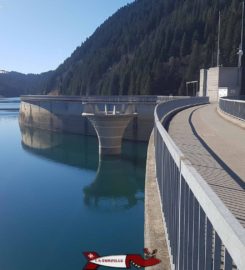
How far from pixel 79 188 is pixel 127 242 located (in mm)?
11760

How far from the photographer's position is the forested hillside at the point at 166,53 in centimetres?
8369

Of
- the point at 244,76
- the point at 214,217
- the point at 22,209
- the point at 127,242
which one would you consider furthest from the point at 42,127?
the point at 214,217

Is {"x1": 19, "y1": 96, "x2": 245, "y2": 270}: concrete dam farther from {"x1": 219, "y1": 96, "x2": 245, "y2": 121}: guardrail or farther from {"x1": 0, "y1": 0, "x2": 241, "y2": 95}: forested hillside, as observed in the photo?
{"x1": 0, "y1": 0, "x2": 241, "y2": 95}: forested hillside

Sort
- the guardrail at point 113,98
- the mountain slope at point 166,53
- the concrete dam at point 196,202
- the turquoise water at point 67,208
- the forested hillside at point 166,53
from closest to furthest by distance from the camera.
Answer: the concrete dam at point 196,202 < the turquoise water at point 67,208 < the guardrail at point 113,98 < the forested hillside at point 166,53 < the mountain slope at point 166,53

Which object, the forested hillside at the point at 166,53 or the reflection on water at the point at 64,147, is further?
the forested hillside at the point at 166,53

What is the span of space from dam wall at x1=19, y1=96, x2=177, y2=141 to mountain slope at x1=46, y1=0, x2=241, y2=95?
83.4 feet

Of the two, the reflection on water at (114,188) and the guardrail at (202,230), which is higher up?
the guardrail at (202,230)

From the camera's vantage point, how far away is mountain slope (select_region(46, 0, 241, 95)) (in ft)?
275

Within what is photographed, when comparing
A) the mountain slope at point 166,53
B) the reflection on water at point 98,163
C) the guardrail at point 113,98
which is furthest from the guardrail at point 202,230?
the mountain slope at point 166,53

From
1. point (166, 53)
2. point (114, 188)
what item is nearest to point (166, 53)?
point (166, 53)

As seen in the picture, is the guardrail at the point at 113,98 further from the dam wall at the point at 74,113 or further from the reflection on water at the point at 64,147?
the reflection on water at the point at 64,147

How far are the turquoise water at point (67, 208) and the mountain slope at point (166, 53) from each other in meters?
45.3

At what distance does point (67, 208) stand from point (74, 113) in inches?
1555

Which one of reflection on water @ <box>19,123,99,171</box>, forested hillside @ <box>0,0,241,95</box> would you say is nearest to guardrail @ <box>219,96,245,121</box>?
reflection on water @ <box>19,123,99,171</box>
